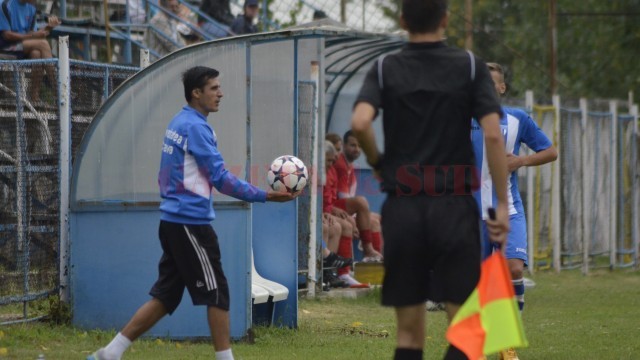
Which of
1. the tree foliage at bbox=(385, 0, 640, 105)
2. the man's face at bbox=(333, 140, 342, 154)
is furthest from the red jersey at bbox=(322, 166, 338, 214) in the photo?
the tree foliage at bbox=(385, 0, 640, 105)

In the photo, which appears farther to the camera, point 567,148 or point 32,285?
point 567,148

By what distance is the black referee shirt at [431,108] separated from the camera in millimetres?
5375

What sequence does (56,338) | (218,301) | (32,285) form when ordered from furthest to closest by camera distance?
(32,285) → (56,338) → (218,301)

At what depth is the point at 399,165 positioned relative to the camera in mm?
5441

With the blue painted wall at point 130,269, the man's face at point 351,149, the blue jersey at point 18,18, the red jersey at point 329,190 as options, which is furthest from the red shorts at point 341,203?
the blue painted wall at point 130,269

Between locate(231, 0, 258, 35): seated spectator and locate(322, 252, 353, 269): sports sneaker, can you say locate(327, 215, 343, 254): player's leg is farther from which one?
locate(231, 0, 258, 35): seated spectator

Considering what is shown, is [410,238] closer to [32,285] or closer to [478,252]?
[478,252]

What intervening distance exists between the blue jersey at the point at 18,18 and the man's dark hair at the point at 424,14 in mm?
9045

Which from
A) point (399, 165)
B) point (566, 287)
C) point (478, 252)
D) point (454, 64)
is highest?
point (454, 64)

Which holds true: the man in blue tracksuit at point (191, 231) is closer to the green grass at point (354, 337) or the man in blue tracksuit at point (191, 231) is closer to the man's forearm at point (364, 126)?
the green grass at point (354, 337)

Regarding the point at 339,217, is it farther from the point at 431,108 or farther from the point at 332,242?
the point at 431,108

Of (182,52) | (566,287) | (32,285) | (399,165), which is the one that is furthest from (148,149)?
(566,287)

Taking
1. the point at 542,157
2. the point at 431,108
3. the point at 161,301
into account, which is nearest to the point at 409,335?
the point at 431,108

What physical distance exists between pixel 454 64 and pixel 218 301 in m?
2.84
